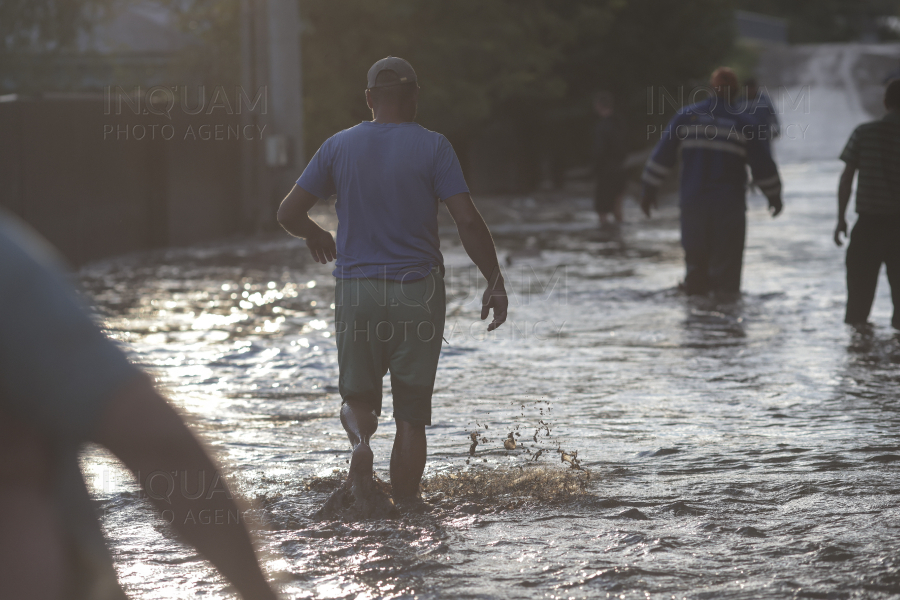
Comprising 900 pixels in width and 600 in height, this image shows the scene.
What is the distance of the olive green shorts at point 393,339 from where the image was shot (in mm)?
4816

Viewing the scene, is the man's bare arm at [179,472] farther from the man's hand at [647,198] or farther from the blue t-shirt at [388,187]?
the man's hand at [647,198]

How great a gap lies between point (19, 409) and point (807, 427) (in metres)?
5.16

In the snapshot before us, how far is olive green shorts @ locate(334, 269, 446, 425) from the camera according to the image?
4.82 metres

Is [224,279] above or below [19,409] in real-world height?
below

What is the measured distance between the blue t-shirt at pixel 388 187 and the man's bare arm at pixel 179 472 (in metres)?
2.88

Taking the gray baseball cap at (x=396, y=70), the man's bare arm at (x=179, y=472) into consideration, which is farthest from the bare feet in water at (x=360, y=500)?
the man's bare arm at (x=179, y=472)

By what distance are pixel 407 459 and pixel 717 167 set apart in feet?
20.6

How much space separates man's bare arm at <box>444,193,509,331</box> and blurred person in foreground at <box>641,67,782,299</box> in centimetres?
581

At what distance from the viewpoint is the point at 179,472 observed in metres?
1.82

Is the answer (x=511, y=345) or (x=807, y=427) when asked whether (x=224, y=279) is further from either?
(x=807, y=427)

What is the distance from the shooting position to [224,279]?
14.0 metres

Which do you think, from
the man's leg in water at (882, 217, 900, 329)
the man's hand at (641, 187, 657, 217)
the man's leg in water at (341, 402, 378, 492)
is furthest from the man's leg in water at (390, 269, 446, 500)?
the man's hand at (641, 187, 657, 217)

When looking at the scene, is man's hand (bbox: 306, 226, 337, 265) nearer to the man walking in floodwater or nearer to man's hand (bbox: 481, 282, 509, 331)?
the man walking in floodwater

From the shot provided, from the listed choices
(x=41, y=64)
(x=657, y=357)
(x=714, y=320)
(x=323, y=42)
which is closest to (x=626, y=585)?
(x=657, y=357)
